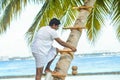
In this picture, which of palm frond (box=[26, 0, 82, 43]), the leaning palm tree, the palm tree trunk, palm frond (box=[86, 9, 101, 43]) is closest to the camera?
the palm tree trunk

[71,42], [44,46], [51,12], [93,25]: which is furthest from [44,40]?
[93,25]

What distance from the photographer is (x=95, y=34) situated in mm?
7867

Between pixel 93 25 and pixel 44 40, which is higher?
pixel 44 40

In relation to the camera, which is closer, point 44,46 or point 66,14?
point 44,46

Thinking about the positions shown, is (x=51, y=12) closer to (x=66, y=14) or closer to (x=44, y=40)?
(x=66, y=14)

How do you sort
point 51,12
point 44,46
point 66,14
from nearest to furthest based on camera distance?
point 44,46
point 51,12
point 66,14

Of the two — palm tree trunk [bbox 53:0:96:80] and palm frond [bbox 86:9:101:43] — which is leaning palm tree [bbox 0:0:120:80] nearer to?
palm frond [bbox 86:9:101:43]

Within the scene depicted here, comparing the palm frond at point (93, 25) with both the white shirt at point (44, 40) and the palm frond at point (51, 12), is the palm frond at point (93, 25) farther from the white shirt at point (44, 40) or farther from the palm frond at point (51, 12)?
the white shirt at point (44, 40)

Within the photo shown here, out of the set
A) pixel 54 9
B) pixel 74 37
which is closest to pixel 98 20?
pixel 54 9

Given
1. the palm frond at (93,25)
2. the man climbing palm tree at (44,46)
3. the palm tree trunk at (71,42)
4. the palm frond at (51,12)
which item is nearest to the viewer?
the palm tree trunk at (71,42)

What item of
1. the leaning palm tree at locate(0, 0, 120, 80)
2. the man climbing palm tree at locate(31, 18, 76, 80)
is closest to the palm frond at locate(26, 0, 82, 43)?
the leaning palm tree at locate(0, 0, 120, 80)

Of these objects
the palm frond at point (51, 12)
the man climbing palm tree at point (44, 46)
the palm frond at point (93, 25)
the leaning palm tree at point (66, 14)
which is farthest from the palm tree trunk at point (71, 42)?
the palm frond at point (93, 25)

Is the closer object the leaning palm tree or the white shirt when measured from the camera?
the white shirt

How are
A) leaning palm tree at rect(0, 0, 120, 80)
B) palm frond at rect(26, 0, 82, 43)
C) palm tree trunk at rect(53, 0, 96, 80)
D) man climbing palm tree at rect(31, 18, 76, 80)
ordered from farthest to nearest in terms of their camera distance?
palm frond at rect(26, 0, 82, 43) → leaning palm tree at rect(0, 0, 120, 80) → man climbing palm tree at rect(31, 18, 76, 80) → palm tree trunk at rect(53, 0, 96, 80)
